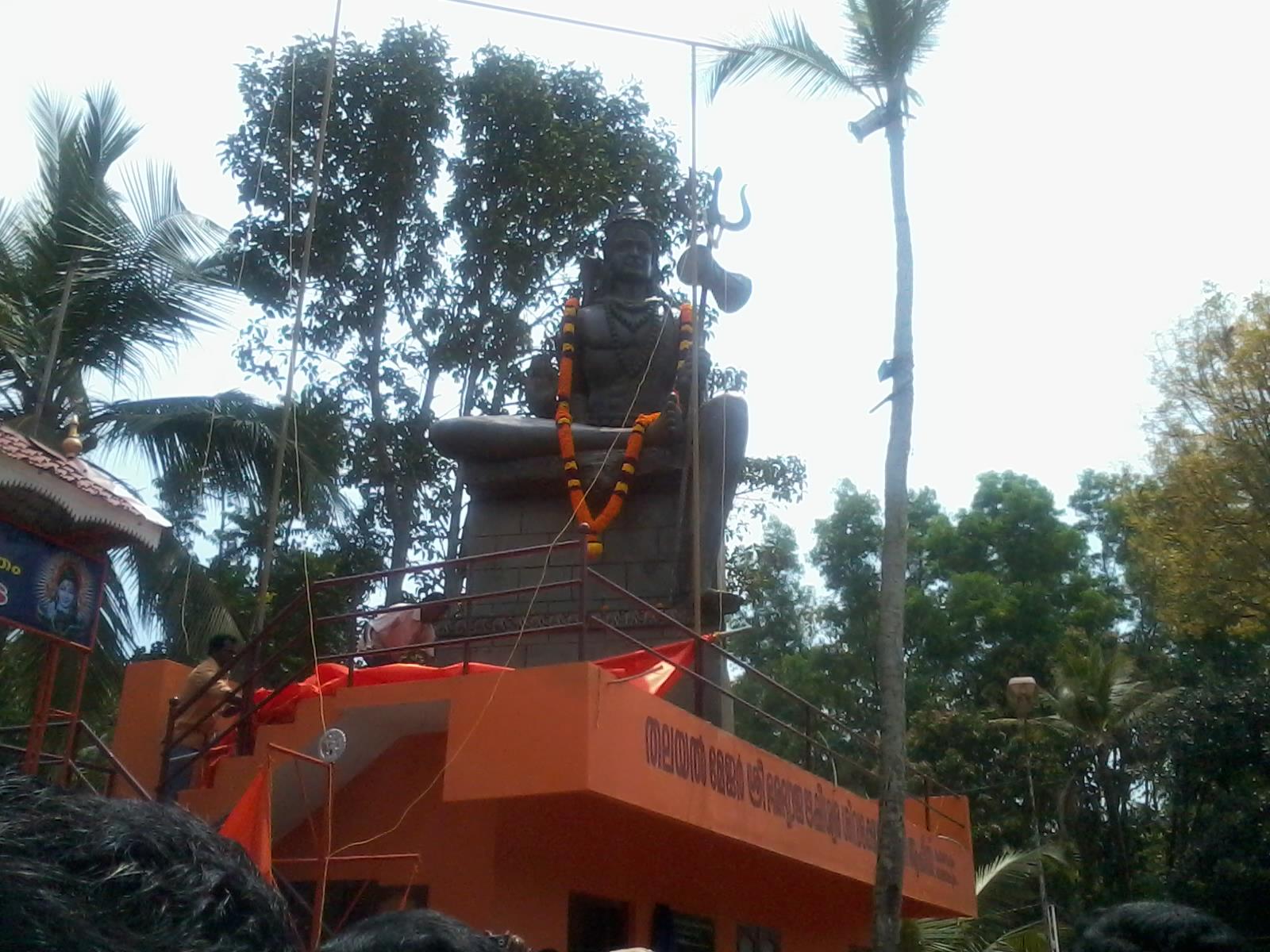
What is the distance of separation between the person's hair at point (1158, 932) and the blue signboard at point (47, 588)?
5.37 metres

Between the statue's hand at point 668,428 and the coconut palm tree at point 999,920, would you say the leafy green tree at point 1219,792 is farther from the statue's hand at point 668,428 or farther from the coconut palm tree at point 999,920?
the statue's hand at point 668,428

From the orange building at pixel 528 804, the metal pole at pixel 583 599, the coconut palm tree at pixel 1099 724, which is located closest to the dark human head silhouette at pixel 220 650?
the orange building at pixel 528 804

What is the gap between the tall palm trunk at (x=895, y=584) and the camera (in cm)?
815

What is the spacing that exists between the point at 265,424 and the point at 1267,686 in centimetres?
1253

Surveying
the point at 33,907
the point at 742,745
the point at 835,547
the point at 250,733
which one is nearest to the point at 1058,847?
the point at 835,547

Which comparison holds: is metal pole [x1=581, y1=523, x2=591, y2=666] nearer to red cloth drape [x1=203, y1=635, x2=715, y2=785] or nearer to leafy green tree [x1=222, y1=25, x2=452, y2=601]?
red cloth drape [x1=203, y1=635, x2=715, y2=785]

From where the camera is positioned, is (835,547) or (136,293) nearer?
(136,293)

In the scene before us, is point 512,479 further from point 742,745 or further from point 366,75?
point 366,75

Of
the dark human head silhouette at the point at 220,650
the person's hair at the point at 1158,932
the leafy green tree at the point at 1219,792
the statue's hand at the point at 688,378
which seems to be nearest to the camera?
the person's hair at the point at 1158,932

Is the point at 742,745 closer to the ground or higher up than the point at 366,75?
closer to the ground

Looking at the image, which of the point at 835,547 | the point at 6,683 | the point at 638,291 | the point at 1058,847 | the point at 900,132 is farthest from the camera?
the point at 835,547

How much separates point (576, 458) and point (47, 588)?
491 cm

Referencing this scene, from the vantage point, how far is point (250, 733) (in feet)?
27.4

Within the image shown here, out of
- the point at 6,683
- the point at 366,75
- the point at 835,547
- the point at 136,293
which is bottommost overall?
the point at 6,683
